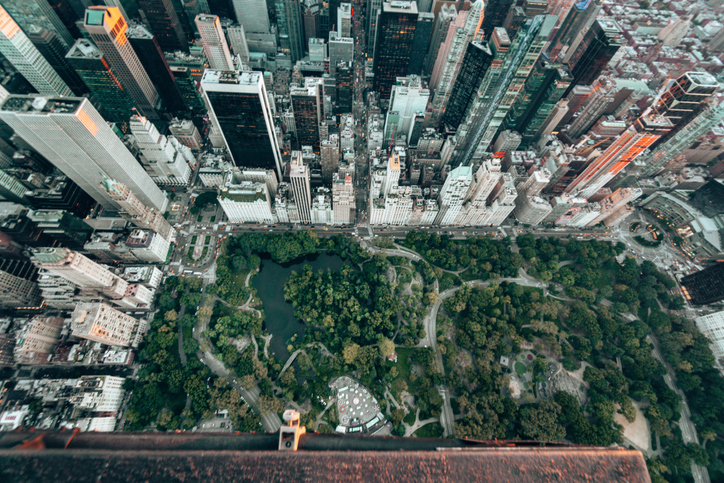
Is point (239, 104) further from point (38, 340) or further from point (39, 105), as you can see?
point (38, 340)

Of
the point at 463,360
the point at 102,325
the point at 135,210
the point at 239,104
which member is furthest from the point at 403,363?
the point at 135,210

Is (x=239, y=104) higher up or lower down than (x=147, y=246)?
higher up

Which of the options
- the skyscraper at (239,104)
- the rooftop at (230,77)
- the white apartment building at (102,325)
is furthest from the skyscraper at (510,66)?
the white apartment building at (102,325)

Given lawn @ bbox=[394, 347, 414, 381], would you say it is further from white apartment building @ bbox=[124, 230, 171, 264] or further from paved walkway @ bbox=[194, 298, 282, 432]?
white apartment building @ bbox=[124, 230, 171, 264]

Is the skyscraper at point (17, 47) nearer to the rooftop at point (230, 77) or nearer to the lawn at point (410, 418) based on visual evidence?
the rooftop at point (230, 77)

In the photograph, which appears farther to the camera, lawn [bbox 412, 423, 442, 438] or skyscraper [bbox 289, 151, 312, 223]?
skyscraper [bbox 289, 151, 312, 223]

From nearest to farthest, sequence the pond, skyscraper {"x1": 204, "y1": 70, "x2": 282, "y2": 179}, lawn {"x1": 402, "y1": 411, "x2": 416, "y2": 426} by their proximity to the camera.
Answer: lawn {"x1": 402, "y1": 411, "x2": 416, "y2": 426} < skyscraper {"x1": 204, "y1": 70, "x2": 282, "y2": 179} < the pond

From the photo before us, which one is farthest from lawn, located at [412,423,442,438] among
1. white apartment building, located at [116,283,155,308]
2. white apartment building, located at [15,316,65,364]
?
white apartment building, located at [15,316,65,364]

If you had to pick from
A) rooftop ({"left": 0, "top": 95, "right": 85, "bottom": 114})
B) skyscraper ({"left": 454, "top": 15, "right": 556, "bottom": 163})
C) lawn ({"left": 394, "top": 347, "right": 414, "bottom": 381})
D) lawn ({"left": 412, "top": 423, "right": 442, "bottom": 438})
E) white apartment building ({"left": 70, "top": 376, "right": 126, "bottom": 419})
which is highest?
skyscraper ({"left": 454, "top": 15, "right": 556, "bottom": 163})
